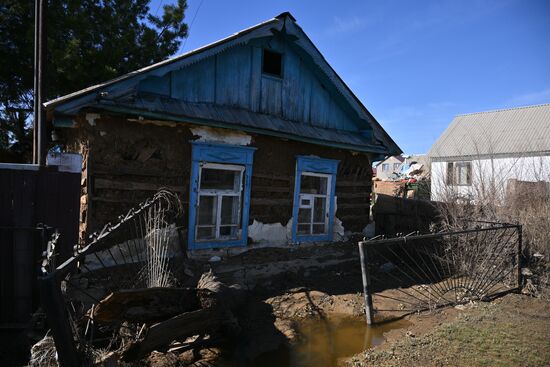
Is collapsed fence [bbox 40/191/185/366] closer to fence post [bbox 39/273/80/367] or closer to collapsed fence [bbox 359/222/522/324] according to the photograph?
fence post [bbox 39/273/80/367]

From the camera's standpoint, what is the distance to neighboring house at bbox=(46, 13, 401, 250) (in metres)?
5.70

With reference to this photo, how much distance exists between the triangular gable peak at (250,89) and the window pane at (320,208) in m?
1.63

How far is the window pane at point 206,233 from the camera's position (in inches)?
271

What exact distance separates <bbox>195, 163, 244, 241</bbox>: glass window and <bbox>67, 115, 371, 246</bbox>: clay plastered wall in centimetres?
34

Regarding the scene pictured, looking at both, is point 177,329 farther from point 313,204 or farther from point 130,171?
point 313,204

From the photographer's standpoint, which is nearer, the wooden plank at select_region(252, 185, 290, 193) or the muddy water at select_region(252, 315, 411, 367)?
the muddy water at select_region(252, 315, 411, 367)

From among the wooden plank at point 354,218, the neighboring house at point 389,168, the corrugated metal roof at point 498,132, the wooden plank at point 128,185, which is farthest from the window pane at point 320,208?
the neighboring house at point 389,168

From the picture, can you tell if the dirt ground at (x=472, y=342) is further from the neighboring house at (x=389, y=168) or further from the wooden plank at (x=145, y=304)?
the neighboring house at (x=389, y=168)

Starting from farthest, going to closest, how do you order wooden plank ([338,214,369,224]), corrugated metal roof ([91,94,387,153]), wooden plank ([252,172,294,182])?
wooden plank ([338,214,369,224]) → wooden plank ([252,172,294,182]) → corrugated metal roof ([91,94,387,153])

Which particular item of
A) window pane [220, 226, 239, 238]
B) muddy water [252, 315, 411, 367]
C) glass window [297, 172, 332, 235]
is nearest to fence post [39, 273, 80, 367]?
muddy water [252, 315, 411, 367]

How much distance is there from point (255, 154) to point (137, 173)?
2456 mm

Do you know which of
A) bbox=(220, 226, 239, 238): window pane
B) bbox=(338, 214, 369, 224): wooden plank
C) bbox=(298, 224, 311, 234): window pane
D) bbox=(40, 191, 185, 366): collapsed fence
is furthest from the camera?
bbox=(338, 214, 369, 224): wooden plank

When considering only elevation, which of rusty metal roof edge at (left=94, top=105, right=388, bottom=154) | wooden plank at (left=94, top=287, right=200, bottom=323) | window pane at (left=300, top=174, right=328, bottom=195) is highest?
rusty metal roof edge at (left=94, top=105, right=388, bottom=154)

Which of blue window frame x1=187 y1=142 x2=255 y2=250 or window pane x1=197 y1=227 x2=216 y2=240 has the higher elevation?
blue window frame x1=187 y1=142 x2=255 y2=250
